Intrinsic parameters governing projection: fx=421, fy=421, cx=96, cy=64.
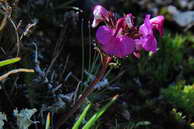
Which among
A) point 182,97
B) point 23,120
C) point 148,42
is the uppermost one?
point 148,42

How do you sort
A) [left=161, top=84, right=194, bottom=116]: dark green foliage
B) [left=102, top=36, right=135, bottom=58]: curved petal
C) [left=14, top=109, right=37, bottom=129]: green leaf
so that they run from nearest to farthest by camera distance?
[left=102, top=36, right=135, bottom=58]: curved petal → [left=14, top=109, right=37, bottom=129]: green leaf → [left=161, top=84, right=194, bottom=116]: dark green foliage

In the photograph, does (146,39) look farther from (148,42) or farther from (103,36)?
(103,36)

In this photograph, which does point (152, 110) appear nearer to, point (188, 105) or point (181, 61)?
point (188, 105)

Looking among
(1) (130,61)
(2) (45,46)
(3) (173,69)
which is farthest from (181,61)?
(2) (45,46)

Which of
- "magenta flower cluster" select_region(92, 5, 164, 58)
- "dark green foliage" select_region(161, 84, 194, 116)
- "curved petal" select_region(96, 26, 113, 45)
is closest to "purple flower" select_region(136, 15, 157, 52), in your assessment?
"magenta flower cluster" select_region(92, 5, 164, 58)

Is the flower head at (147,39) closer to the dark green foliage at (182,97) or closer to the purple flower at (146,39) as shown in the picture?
the purple flower at (146,39)

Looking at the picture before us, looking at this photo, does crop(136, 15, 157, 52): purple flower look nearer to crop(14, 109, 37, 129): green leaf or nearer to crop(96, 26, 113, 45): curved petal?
crop(96, 26, 113, 45): curved petal

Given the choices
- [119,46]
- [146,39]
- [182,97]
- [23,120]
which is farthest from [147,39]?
[182,97]

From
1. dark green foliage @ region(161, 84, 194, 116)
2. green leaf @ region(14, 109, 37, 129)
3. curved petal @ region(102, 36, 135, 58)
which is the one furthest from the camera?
dark green foliage @ region(161, 84, 194, 116)
